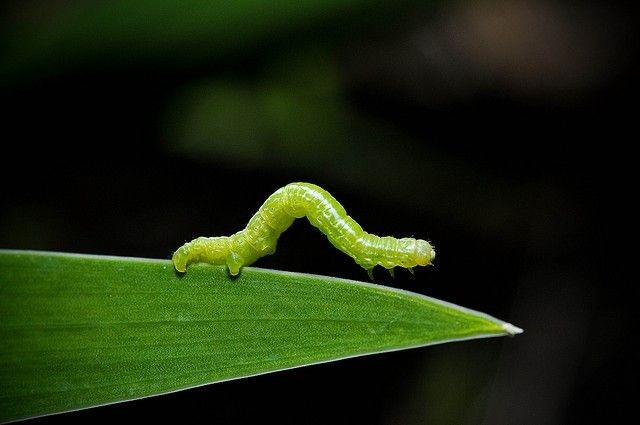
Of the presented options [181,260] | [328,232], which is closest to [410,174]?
[328,232]

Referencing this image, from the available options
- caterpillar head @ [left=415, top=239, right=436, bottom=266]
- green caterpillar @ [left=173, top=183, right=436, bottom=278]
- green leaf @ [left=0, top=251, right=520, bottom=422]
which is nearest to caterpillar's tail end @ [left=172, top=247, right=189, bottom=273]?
green leaf @ [left=0, top=251, right=520, bottom=422]

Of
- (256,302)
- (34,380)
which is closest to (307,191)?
(256,302)

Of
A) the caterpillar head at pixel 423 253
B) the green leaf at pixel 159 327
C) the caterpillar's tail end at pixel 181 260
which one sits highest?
the caterpillar head at pixel 423 253

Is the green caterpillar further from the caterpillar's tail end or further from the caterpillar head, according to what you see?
the caterpillar's tail end

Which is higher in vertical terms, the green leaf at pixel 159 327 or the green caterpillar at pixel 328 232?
the green caterpillar at pixel 328 232

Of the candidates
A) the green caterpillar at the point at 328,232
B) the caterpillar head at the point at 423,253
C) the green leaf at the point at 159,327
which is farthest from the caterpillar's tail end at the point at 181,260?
the caterpillar head at the point at 423,253

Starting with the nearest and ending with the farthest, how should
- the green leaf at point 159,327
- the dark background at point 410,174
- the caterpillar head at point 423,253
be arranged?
the green leaf at point 159,327
the caterpillar head at point 423,253
the dark background at point 410,174

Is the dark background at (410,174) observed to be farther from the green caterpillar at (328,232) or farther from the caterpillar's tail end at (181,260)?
the caterpillar's tail end at (181,260)
